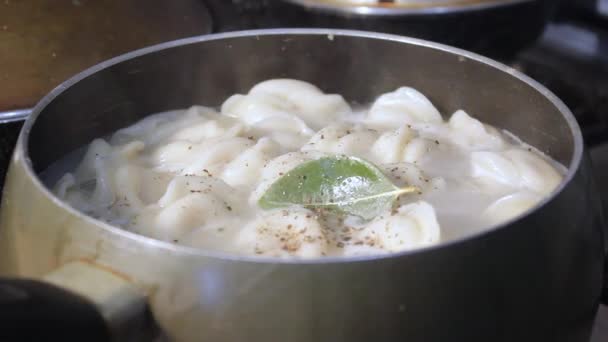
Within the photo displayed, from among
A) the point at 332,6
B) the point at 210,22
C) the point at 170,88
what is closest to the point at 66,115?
the point at 170,88

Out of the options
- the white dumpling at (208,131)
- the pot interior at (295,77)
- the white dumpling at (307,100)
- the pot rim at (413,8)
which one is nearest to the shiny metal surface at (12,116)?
the pot interior at (295,77)

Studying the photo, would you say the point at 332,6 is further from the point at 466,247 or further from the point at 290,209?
the point at 466,247

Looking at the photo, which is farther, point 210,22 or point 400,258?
point 210,22

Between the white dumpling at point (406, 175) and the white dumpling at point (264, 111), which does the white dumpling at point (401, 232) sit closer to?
the white dumpling at point (406, 175)

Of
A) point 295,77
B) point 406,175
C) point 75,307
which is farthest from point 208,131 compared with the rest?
point 75,307

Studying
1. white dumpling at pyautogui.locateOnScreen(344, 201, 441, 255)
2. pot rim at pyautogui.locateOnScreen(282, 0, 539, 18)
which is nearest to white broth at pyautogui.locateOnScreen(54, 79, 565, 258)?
white dumpling at pyautogui.locateOnScreen(344, 201, 441, 255)

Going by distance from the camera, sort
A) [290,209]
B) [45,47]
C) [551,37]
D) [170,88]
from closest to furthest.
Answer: [290,209]
[45,47]
[170,88]
[551,37]

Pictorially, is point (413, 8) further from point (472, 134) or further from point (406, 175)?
point (406, 175)
